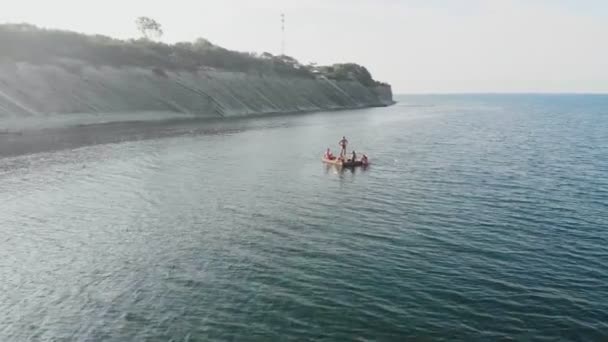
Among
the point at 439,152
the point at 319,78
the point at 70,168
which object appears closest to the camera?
the point at 70,168

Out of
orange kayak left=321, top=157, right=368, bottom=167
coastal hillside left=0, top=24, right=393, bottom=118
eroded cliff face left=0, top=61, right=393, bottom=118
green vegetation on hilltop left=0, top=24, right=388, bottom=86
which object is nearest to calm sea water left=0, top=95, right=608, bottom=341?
orange kayak left=321, top=157, right=368, bottom=167

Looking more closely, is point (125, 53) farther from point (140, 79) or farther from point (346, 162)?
point (346, 162)

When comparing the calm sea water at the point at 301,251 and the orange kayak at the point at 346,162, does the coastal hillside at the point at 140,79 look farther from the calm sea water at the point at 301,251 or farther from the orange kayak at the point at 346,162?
the orange kayak at the point at 346,162

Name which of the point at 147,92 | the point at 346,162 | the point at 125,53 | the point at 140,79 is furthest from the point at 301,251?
the point at 125,53

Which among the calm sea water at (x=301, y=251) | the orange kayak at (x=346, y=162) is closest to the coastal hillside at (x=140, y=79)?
the calm sea water at (x=301, y=251)

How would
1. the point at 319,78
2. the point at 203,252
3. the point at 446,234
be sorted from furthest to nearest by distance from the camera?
the point at 319,78
the point at 446,234
the point at 203,252

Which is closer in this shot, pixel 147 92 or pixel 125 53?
pixel 147 92

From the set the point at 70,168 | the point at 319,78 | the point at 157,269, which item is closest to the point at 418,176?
the point at 157,269

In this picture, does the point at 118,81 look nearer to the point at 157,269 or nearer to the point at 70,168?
the point at 70,168
